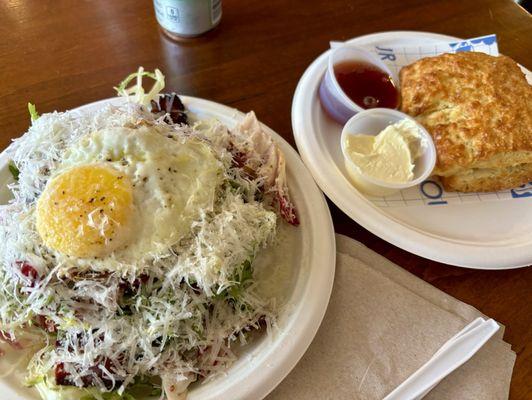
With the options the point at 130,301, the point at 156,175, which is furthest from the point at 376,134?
the point at 130,301

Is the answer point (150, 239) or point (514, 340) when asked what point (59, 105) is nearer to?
point (150, 239)

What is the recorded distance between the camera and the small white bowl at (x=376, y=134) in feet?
5.17

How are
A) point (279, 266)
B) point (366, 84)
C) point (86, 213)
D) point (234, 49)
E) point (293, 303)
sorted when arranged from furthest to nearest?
point (234, 49), point (366, 84), point (279, 266), point (293, 303), point (86, 213)

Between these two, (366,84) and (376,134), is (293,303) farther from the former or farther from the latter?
(366,84)

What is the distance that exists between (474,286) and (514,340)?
20 cm

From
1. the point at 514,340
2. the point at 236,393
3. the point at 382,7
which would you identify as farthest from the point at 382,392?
the point at 382,7

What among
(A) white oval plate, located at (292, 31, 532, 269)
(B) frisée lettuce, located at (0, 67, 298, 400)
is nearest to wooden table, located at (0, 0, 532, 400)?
(A) white oval plate, located at (292, 31, 532, 269)

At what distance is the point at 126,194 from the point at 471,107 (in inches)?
53.2

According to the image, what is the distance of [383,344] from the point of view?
1292mm

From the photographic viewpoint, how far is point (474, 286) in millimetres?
1500

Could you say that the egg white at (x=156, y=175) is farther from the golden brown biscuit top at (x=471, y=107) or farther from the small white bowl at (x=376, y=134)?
the golden brown biscuit top at (x=471, y=107)

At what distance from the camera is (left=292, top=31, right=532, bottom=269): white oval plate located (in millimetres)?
1484

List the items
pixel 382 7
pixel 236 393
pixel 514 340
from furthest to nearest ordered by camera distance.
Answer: pixel 382 7 → pixel 514 340 → pixel 236 393

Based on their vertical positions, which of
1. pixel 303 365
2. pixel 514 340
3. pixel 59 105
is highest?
pixel 59 105
